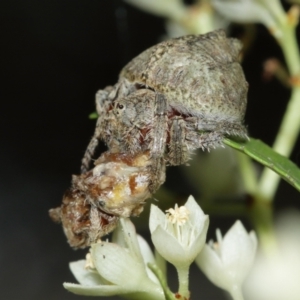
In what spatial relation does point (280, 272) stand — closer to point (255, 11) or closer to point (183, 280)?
point (183, 280)

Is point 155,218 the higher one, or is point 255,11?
point 255,11

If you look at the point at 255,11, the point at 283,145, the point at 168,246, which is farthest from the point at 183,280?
the point at 255,11

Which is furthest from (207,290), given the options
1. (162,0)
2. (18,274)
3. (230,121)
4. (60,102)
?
(230,121)

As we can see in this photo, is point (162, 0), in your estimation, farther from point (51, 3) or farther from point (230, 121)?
point (51, 3)

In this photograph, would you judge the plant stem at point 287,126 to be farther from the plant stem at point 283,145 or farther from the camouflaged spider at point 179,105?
the camouflaged spider at point 179,105

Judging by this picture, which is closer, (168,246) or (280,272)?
(168,246)

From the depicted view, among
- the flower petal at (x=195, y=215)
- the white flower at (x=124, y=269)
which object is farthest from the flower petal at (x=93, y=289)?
the flower petal at (x=195, y=215)
